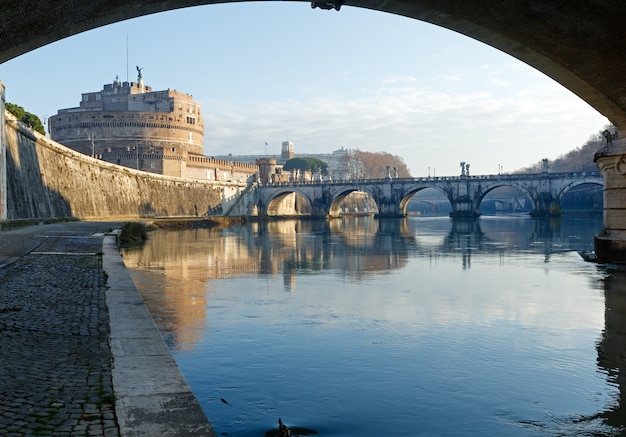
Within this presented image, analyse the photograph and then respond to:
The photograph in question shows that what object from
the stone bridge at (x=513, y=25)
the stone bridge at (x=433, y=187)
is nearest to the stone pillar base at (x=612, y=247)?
the stone bridge at (x=513, y=25)

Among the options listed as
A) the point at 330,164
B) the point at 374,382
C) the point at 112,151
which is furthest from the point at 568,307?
the point at 330,164

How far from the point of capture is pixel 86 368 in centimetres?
555

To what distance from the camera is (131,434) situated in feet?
13.1

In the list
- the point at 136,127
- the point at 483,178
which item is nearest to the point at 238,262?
the point at 483,178

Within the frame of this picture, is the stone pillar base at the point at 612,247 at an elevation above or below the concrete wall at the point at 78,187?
below

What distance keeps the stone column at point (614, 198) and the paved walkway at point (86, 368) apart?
33.5ft

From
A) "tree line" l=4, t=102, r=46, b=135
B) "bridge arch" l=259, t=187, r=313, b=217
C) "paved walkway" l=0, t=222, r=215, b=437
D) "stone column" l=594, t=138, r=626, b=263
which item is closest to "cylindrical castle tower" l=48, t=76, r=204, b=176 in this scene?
"bridge arch" l=259, t=187, r=313, b=217

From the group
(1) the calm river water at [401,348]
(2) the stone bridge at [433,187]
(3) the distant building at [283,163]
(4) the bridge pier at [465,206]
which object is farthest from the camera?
(3) the distant building at [283,163]

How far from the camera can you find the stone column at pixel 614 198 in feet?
43.8

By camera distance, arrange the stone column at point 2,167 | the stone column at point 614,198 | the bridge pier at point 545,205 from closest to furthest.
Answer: the stone column at point 614,198 < the stone column at point 2,167 < the bridge pier at point 545,205

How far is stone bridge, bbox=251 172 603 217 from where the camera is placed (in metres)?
69.2

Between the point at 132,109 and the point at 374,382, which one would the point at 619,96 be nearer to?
the point at 374,382

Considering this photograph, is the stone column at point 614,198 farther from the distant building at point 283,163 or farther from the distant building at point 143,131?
the distant building at point 283,163

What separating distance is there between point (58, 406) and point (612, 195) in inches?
522
